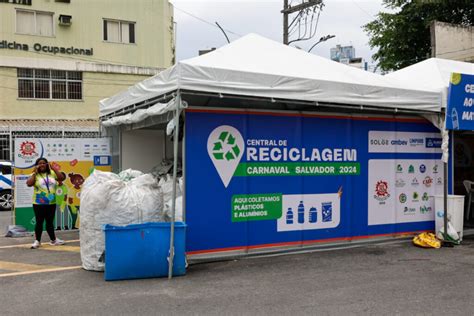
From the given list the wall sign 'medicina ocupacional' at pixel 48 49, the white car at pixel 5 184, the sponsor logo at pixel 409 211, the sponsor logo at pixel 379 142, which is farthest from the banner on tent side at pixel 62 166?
the wall sign 'medicina ocupacional' at pixel 48 49

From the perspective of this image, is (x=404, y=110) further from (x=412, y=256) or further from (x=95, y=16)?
(x=95, y=16)

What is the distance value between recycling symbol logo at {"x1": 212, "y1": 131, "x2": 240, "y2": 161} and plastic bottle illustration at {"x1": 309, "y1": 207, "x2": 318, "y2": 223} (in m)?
1.71

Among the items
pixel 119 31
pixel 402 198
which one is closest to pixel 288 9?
pixel 119 31

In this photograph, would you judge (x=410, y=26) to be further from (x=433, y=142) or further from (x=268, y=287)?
(x=268, y=287)

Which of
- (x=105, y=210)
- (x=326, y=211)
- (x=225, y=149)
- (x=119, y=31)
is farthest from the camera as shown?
(x=119, y=31)

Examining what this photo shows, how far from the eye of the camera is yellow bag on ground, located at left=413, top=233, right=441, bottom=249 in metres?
8.47

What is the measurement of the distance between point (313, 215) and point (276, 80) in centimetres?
246

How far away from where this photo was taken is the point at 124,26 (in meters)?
26.4

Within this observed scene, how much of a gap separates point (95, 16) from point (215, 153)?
20.8 meters

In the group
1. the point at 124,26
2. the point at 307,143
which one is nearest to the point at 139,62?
the point at 124,26

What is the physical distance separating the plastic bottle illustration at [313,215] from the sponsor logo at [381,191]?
1.34 meters

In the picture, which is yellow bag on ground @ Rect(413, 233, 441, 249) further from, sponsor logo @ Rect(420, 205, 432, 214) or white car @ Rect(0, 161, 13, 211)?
white car @ Rect(0, 161, 13, 211)

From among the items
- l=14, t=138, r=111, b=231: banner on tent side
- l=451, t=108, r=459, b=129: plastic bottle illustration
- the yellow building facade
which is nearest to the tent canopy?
l=451, t=108, r=459, b=129: plastic bottle illustration

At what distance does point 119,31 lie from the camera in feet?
86.2
